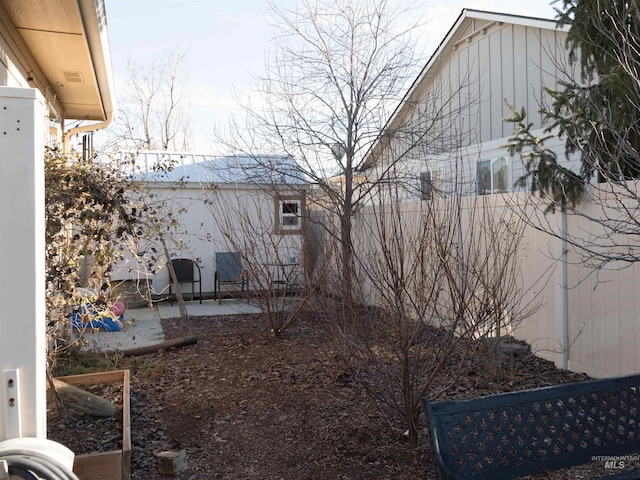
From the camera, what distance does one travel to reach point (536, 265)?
21.7 feet

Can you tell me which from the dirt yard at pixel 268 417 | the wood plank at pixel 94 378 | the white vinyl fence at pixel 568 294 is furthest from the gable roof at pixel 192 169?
the wood plank at pixel 94 378

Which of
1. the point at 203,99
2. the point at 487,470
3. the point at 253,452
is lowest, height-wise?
the point at 253,452

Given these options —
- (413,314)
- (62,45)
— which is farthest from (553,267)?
(62,45)

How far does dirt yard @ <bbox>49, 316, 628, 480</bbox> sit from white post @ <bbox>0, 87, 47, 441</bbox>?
232cm

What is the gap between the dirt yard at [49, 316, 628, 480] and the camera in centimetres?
406

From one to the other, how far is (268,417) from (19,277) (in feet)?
11.6

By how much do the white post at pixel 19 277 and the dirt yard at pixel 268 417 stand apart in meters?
2.32

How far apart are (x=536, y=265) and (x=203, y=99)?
73.6 ft

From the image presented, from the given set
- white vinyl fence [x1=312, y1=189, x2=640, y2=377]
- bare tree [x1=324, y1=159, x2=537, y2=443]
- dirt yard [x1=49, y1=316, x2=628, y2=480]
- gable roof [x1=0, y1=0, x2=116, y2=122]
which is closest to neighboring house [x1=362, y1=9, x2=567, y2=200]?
white vinyl fence [x1=312, y1=189, x2=640, y2=377]

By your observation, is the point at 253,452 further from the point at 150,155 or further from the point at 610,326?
the point at 150,155

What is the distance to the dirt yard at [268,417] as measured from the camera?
4062 mm

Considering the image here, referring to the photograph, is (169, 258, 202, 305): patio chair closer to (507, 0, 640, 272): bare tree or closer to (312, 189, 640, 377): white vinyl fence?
(312, 189, 640, 377): white vinyl fence

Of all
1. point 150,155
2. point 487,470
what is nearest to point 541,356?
point 487,470

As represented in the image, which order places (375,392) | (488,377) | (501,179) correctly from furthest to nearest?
(501,179)
(488,377)
(375,392)
